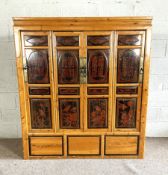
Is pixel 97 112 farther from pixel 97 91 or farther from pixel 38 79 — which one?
pixel 38 79

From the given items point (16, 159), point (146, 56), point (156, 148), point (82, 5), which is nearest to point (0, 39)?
point (82, 5)

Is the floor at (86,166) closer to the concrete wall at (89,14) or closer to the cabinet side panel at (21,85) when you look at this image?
the cabinet side panel at (21,85)

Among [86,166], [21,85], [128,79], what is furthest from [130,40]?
[86,166]

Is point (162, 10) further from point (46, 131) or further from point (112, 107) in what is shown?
point (46, 131)

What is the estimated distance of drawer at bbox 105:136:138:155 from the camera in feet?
8.29

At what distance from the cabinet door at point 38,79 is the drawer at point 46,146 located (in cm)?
13

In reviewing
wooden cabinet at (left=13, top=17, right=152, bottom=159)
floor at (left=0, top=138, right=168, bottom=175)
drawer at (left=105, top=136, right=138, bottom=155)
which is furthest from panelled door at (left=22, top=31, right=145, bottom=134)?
floor at (left=0, top=138, right=168, bottom=175)

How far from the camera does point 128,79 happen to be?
7.75 ft

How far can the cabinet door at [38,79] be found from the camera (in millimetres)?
2270

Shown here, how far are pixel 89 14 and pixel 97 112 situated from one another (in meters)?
1.38

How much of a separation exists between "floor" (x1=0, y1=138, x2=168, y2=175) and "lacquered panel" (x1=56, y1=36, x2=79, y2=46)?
4.79 ft

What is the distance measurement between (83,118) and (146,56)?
1051mm

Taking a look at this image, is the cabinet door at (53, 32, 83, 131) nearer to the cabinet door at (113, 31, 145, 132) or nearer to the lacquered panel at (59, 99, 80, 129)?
the lacquered panel at (59, 99, 80, 129)

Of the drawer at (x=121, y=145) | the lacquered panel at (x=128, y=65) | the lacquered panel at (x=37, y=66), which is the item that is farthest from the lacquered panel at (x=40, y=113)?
the lacquered panel at (x=128, y=65)
